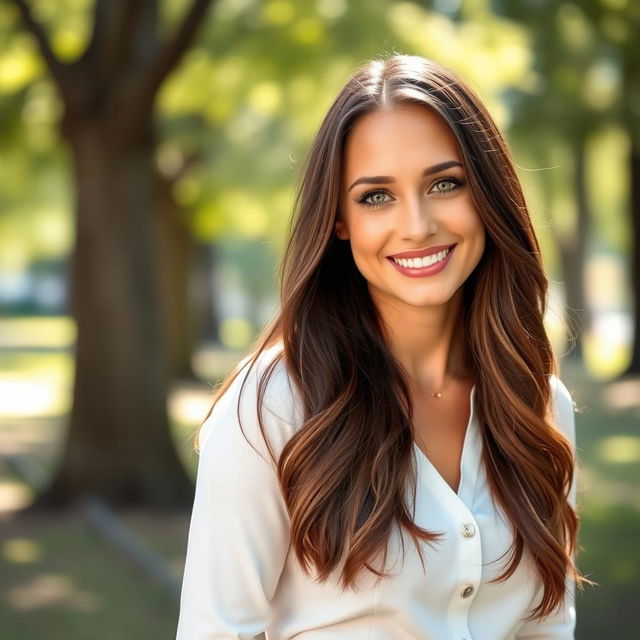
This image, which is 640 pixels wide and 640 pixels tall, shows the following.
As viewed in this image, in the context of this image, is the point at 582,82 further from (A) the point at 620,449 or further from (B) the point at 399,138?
(B) the point at 399,138

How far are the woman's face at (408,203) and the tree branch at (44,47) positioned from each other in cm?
773

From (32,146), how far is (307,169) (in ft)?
49.1

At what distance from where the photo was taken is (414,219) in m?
2.57

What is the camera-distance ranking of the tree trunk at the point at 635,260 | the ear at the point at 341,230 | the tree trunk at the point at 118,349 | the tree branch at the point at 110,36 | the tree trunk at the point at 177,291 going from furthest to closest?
the tree trunk at the point at 177,291 < the tree trunk at the point at 635,260 < the tree trunk at the point at 118,349 < the tree branch at the point at 110,36 < the ear at the point at 341,230

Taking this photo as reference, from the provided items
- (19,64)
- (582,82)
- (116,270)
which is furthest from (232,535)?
(582,82)

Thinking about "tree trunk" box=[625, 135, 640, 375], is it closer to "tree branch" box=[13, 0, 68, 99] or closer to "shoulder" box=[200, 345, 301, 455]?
"tree branch" box=[13, 0, 68, 99]

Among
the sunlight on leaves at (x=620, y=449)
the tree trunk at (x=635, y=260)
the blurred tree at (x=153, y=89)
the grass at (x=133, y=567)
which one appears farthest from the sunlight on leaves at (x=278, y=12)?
the tree trunk at (x=635, y=260)

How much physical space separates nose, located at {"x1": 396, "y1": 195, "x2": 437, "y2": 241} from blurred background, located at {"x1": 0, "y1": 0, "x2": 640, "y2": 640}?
2.30 ft

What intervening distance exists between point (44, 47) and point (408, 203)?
7.97m

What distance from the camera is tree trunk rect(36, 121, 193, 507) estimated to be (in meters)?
10.1

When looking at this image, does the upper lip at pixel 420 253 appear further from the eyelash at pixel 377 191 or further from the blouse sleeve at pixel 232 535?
the blouse sleeve at pixel 232 535

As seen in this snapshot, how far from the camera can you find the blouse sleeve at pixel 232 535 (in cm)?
236

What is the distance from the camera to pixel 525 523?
264 cm

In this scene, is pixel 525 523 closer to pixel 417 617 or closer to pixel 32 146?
pixel 417 617
